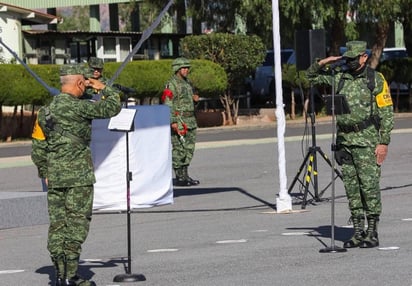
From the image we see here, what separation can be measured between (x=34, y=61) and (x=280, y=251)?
35903 mm

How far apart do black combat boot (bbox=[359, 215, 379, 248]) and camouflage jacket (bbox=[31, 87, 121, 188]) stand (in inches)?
126

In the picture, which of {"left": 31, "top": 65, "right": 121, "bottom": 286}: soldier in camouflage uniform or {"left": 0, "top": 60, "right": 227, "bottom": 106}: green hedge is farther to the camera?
{"left": 0, "top": 60, "right": 227, "bottom": 106}: green hedge

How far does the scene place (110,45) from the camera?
4928 cm

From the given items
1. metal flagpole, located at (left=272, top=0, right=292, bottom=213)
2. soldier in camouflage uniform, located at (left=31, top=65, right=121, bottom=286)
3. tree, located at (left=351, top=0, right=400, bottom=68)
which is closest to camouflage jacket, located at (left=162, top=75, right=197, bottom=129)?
metal flagpole, located at (left=272, top=0, right=292, bottom=213)

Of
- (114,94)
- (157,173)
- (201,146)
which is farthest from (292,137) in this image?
(114,94)

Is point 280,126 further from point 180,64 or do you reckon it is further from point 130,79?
point 130,79

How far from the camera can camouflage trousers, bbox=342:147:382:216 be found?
39.2 ft

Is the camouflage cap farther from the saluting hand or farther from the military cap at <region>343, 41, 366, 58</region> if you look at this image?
the saluting hand

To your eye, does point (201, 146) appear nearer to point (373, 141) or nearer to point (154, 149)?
point (154, 149)

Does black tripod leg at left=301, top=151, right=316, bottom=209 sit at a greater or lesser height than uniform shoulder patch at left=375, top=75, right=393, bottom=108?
lesser

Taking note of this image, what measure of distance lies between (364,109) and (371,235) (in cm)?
125

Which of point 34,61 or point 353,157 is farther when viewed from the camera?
point 34,61

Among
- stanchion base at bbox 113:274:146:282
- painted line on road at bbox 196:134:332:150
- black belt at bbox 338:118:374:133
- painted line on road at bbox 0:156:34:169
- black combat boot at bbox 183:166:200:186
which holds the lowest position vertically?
painted line on road at bbox 0:156:34:169

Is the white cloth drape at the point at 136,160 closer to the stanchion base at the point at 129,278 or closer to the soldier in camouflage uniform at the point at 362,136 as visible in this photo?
the soldier in camouflage uniform at the point at 362,136
